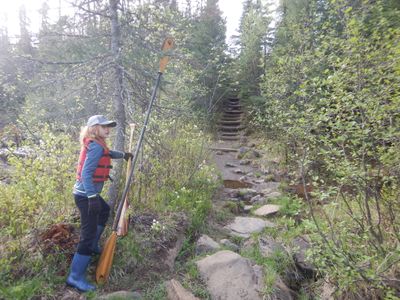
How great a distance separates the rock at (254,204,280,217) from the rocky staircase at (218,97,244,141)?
26.9 feet

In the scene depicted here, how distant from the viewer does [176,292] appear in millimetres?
3266

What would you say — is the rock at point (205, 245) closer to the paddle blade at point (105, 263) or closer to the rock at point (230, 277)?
the rock at point (230, 277)

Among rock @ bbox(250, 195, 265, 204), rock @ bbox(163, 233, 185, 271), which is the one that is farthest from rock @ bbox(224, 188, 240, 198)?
rock @ bbox(163, 233, 185, 271)

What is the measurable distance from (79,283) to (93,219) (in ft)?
2.36

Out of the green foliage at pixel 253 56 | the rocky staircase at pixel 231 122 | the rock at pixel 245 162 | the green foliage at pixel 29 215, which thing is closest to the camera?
the green foliage at pixel 29 215

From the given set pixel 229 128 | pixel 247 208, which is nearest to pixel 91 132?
pixel 247 208

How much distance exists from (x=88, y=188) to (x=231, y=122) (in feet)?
43.5

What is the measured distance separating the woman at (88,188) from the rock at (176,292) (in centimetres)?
88

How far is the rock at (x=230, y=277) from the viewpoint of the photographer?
3.29 metres

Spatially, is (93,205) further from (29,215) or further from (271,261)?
(271,261)

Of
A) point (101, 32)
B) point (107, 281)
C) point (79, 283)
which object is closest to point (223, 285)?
point (107, 281)

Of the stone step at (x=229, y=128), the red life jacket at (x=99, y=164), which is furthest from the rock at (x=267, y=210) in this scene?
the stone step at (x=229, y=128)

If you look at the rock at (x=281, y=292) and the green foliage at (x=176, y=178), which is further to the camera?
the green foliage at (x=176, y=178)

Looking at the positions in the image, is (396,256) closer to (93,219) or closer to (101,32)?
(93,219)
